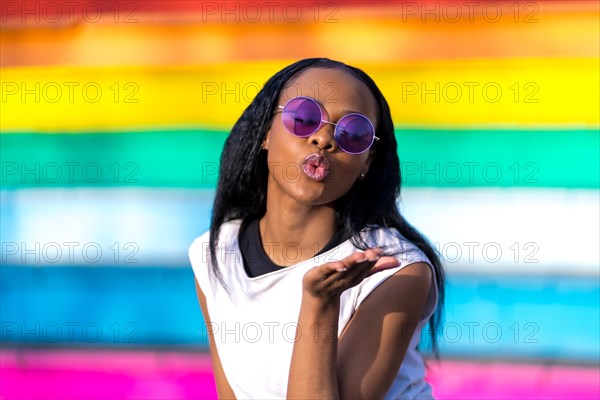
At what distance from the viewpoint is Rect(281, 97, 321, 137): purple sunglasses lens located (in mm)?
1359

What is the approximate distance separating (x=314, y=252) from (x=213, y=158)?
0.70 meters

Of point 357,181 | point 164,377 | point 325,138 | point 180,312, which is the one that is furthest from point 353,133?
point 164,377

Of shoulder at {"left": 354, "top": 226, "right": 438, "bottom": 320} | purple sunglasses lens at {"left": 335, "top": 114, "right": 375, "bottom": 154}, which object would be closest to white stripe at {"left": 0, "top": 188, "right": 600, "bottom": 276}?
shoulder at {"left": 354, "top": 226, "right": 438, "bottom": 320}

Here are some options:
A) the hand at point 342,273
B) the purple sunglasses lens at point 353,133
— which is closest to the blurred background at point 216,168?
the purple sunglasses lens at point 353,133

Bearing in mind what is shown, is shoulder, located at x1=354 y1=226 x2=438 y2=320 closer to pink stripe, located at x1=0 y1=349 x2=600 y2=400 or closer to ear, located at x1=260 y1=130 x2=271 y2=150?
ear, located at x1=260 y1=130 x2=271 y2=150

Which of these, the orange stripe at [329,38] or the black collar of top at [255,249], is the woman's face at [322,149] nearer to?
the black collar of top at [255,249]

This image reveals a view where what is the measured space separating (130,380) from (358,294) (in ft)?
3.15

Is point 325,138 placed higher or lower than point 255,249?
higher

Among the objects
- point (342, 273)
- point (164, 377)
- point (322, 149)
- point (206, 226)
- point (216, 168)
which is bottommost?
point (164, 377)

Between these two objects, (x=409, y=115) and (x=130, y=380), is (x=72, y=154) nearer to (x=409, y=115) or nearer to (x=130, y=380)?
(x=130, y=380)

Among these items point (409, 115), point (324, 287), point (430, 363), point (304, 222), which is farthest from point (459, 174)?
point (324, 287)

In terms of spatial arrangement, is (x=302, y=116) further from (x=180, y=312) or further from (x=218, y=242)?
(x=180, y=312)

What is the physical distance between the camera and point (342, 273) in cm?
120

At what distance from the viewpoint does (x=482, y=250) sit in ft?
6.57
